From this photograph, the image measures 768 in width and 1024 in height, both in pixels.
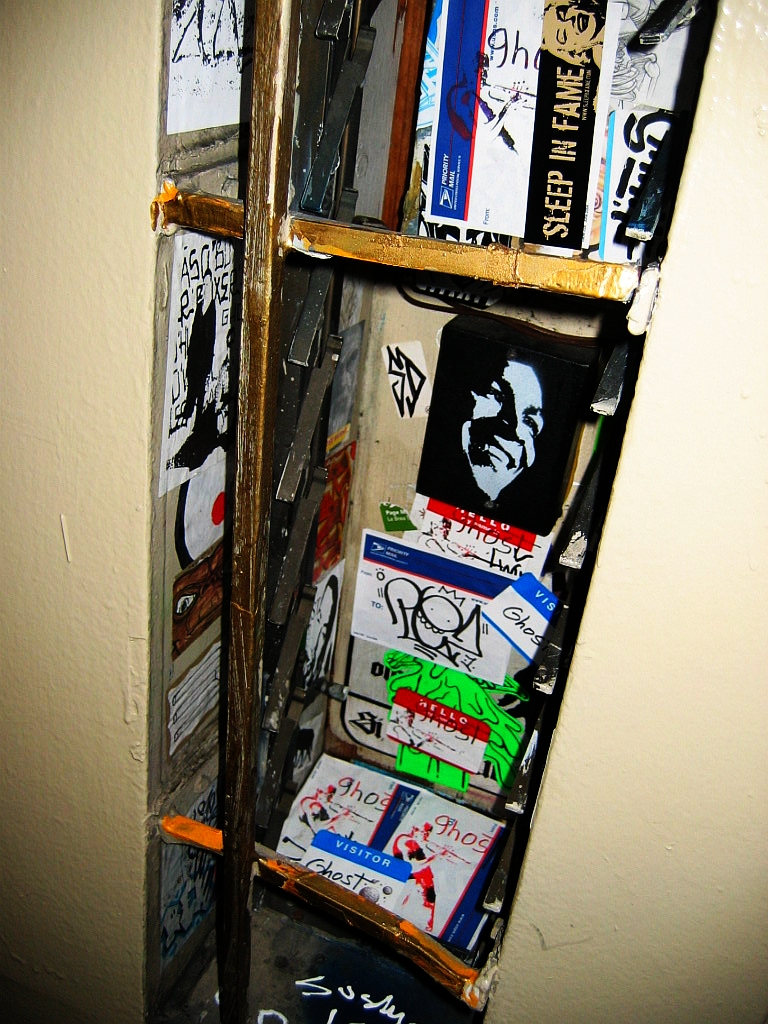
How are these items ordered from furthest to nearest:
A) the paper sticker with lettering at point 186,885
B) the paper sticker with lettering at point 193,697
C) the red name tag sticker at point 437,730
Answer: the red name tag sticker at point 437,730, the paper sticker with lettering at point 186,885, the paper sticker with lettering at point 193,697

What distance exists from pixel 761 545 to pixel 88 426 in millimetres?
833

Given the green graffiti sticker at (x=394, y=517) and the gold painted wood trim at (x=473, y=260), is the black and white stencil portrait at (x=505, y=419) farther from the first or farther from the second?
the gold painted wood trim at (x=473, y=260)

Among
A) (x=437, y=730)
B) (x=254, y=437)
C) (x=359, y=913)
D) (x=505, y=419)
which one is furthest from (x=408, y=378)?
(x=359, y=913)

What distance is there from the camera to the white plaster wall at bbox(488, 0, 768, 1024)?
739 mm

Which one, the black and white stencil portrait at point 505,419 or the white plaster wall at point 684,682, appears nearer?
the white plaster wall at point 684,682

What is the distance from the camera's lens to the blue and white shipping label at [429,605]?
1.72m

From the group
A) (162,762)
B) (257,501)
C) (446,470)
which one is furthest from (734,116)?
(162,762)

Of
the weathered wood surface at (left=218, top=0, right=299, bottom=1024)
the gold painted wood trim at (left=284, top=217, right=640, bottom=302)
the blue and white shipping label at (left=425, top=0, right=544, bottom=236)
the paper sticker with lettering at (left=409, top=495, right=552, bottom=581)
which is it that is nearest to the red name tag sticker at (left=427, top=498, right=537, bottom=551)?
the paper sticker with lettering at (left=409, top=495, right=552, bottom=581)

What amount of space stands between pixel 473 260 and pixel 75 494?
2.09 feet

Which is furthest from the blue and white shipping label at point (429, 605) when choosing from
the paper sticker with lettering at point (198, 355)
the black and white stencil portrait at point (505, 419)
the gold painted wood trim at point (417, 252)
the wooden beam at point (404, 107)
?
the gold painted wood trim at point (417, 252)

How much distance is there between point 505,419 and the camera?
1509mm

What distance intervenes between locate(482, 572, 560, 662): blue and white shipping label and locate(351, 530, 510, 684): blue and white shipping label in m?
0.02

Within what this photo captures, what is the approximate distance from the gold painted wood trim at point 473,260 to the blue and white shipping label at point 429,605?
0.90 metres

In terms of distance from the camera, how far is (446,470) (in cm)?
160
